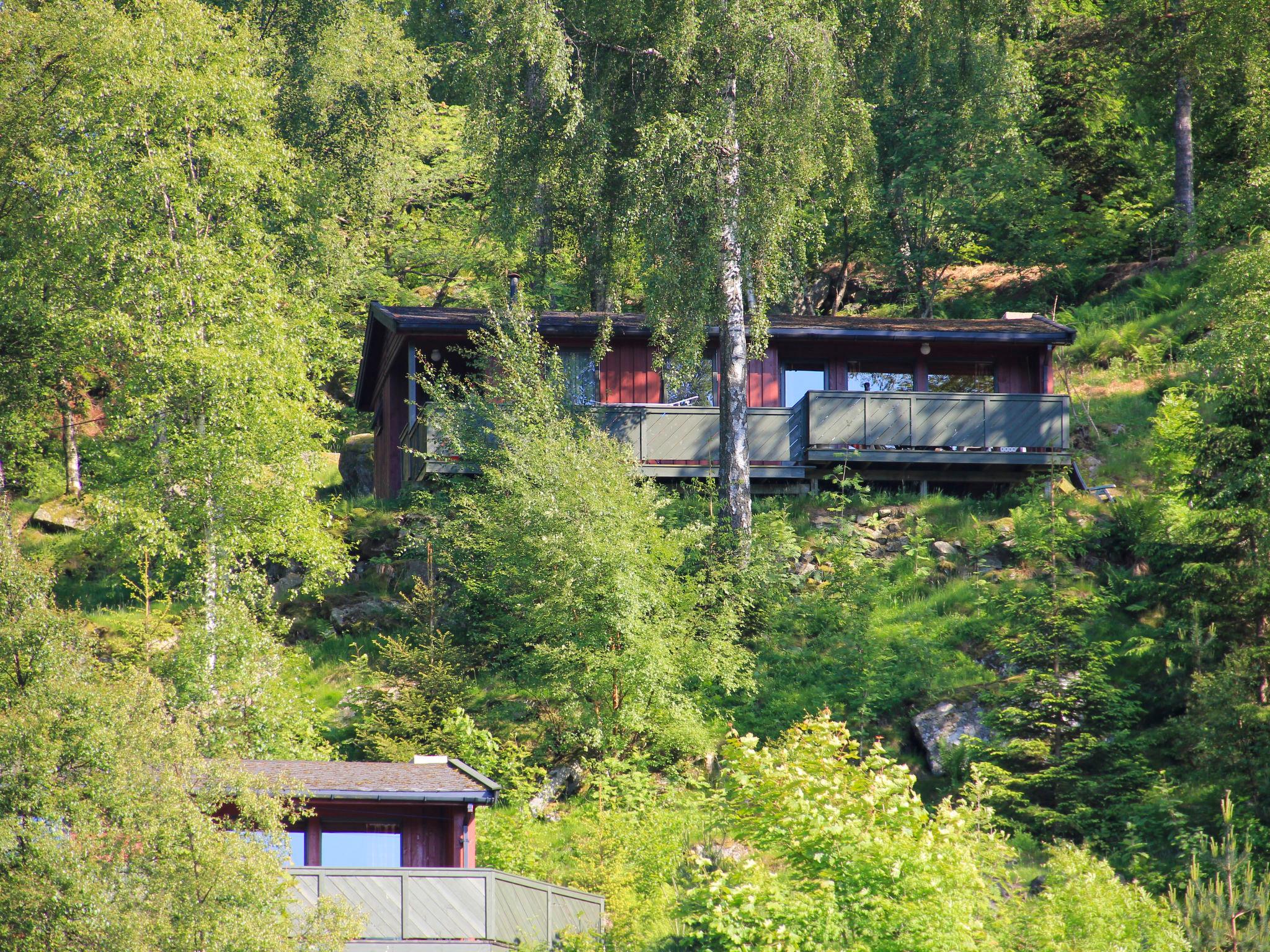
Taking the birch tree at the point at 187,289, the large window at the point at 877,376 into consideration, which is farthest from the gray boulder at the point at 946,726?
the large window at the point at 877,376

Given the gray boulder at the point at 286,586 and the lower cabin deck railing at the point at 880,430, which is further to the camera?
the lower cabin deck railing at the point at 880,430

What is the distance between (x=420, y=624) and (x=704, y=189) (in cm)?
979

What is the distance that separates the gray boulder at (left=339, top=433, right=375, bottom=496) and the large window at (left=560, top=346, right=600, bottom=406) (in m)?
9.62

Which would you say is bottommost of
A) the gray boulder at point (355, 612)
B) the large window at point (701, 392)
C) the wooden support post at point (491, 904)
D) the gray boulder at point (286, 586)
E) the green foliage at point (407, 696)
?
the wooden support post at point (491, 904)

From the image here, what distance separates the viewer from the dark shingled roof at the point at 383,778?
1605 centimetres

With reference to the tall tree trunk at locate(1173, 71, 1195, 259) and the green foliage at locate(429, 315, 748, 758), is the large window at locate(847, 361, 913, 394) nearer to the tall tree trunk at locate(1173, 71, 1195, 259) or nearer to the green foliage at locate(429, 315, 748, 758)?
the green foliage at locate(429, 315, 748, 758)

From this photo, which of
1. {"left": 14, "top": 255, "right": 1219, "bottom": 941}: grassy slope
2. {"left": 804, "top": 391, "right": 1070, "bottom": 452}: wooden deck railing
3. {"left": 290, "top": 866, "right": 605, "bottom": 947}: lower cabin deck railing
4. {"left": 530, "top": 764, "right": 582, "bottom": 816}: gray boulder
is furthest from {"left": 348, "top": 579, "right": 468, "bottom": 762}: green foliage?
{"left": 804, "top": 391, "right": 1070, "bottom": 452}: wooden deck railing

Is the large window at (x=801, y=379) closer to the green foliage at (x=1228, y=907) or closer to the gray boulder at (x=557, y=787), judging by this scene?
the gray boulder at (x=557, y=787)

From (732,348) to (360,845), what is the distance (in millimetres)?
12786

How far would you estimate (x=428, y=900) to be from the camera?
16094mm

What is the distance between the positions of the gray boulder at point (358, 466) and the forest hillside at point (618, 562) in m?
5.70

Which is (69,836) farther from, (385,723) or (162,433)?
(162,433)

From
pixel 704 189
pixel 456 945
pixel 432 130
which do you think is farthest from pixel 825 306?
pixel 456 945

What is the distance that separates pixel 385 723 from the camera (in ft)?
69.8
